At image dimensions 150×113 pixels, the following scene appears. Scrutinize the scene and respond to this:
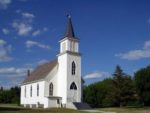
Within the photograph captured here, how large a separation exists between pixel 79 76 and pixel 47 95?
24.2 ft

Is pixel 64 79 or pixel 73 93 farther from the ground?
pixel 64 79

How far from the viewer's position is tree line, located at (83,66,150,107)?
59.9 m

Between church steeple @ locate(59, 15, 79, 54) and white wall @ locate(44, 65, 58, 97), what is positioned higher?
church steeple @ locate(59, 15, 79, 54)

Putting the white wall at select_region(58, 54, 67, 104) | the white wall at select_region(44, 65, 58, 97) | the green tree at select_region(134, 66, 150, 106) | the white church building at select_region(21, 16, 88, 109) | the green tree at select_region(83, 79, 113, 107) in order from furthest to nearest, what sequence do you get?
the green tree at select_region(83, 79, 113, 107)
the green tree at select_region(134, 66, 150, 106)
the white wall at select_region(44, 65, 58, 97)
the white church building at select_region(21, 16, 88, 109)
the white wall at select_region(58, 54, 67, 104)

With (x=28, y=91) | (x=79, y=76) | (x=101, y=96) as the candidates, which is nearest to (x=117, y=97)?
(x=79, y=76)

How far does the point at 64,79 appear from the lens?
5788cm

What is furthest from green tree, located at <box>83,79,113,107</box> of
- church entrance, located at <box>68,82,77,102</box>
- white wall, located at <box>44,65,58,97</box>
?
church entrance, located at <box>68,82,77,102</box>

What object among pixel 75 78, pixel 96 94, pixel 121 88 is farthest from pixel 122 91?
pixel 96 94

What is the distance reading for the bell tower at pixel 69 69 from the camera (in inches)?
2260

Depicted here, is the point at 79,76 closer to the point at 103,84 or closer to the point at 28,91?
the point at 28,91

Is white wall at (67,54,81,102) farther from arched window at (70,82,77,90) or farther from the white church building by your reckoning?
arched window at (70,82,77,90)

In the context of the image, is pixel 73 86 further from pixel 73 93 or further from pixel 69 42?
pixel 69 42

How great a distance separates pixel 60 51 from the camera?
6066 cm

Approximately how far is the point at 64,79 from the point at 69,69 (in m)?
2.17
